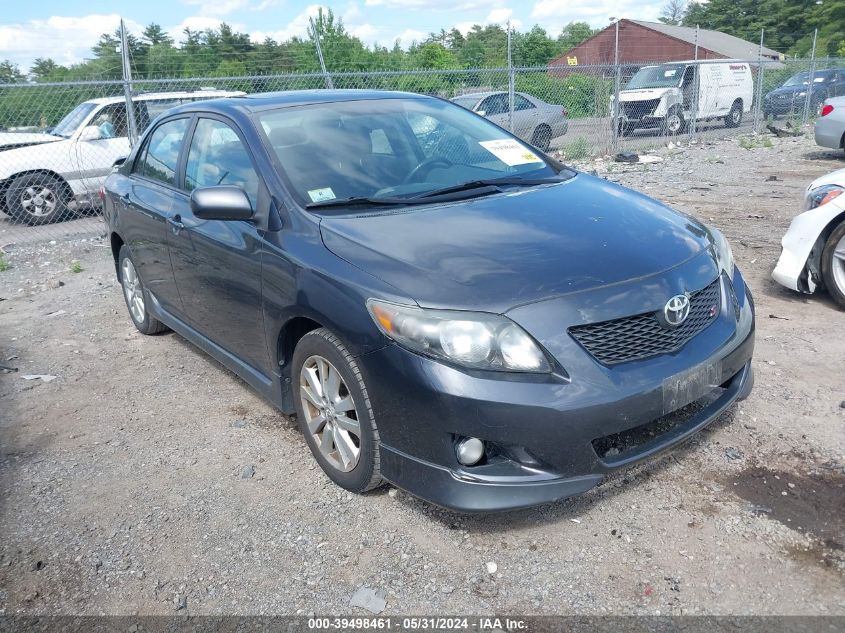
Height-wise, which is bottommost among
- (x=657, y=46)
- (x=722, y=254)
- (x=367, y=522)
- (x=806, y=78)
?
(x=367, y=522)

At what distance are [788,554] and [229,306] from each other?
271 cm

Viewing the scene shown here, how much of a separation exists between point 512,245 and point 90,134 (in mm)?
9227

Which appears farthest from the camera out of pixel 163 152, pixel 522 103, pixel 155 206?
pixel 522 103

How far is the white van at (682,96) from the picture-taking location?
57.5 feet

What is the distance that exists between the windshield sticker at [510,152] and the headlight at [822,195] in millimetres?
2211

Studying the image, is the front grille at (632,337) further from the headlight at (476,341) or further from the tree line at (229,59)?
the tree line at (229,59)

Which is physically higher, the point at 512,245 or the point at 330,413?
the point at 512,245

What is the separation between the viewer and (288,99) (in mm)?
4012

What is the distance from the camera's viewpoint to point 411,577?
8.72 feet

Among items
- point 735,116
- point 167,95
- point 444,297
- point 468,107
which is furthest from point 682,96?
point 444,297

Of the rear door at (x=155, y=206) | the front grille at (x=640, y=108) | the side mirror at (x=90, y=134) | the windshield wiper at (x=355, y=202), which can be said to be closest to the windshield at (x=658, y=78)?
the front grille at (x=640, y=108)

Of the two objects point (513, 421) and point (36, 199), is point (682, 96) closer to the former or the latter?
point (36, 199)

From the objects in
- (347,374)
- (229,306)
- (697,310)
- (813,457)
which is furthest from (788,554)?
(229,306)

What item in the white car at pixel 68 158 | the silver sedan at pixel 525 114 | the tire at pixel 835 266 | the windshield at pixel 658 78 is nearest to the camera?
the tire at pixel 835 266
